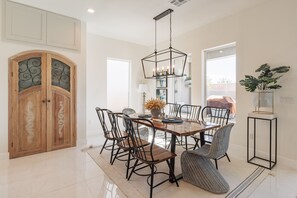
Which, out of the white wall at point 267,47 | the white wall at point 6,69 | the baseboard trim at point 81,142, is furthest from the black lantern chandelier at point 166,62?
the baseboard trim at point 81,142

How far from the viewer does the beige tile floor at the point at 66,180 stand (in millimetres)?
2102

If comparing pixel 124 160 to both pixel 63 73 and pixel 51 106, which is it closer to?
pixel 51 106

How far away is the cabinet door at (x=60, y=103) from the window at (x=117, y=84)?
1.45 metres

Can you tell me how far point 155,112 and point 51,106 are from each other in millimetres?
2198

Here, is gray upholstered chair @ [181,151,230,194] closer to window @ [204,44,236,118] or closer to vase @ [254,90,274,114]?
vase @ [254,90,274,114]

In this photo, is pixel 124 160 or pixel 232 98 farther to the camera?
pixel 232 98

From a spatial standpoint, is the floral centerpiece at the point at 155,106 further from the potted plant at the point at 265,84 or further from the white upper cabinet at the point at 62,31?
the white upper cabinet at the point at 62,31

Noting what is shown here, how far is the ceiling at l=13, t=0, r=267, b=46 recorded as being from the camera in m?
3.15

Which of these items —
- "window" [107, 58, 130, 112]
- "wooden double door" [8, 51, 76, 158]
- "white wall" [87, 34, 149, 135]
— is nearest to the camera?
"wooden double door" [8, 51, 76, 158]

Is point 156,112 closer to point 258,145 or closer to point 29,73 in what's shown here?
point 258,145

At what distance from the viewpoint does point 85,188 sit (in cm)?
222

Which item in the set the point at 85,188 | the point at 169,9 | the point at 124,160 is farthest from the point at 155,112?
the point at 169,9

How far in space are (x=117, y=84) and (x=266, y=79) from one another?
12.8ft

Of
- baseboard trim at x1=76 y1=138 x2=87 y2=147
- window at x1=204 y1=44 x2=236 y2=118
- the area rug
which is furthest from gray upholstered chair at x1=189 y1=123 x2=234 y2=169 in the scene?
baseboard trim at x1=76 y1=138 x2=87 y2=147
